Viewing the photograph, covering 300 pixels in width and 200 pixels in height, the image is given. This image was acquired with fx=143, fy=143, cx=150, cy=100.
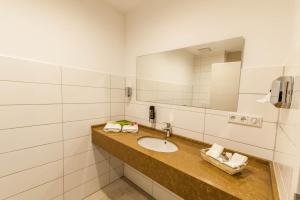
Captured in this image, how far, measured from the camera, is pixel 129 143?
53.1 inches

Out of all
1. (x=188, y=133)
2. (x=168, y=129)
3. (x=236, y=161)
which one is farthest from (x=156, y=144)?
(x=236, y=161)

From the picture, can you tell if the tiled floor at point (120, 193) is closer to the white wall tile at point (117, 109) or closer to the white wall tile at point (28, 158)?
the white wall tile at point (28, 158)

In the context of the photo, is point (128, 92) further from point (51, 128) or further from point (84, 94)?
point (51, 128)

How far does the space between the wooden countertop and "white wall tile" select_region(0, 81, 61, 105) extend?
0.77 metres

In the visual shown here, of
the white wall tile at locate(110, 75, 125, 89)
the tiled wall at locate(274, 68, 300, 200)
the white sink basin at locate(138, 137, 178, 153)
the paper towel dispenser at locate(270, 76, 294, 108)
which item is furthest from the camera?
the white wall tile at locate(110, 75, 125, 89)

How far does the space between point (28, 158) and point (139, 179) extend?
Answer: 4.29 feet

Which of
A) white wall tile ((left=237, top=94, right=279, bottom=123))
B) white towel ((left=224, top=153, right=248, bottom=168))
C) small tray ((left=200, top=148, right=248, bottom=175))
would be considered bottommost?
small tray ((left=200, top=148, right=248, bottom=175))

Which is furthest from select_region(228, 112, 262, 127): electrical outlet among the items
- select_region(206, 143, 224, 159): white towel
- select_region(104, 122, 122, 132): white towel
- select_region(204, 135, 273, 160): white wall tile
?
select_region(104, 122, 122, 132): white towel

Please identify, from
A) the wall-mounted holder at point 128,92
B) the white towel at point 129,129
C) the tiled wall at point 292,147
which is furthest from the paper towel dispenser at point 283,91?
the wall-mounted holder at point 128,92

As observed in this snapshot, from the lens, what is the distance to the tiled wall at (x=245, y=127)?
102cm

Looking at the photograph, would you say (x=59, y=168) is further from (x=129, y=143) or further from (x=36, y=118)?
(x=129, y=143)

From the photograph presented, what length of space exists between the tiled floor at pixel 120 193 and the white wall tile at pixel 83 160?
41 centimetres

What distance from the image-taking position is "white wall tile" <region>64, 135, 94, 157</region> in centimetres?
A: 157

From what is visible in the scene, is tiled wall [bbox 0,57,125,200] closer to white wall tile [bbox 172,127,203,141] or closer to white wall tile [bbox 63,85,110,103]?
white wall tile [bbox 63,85,110,103]
